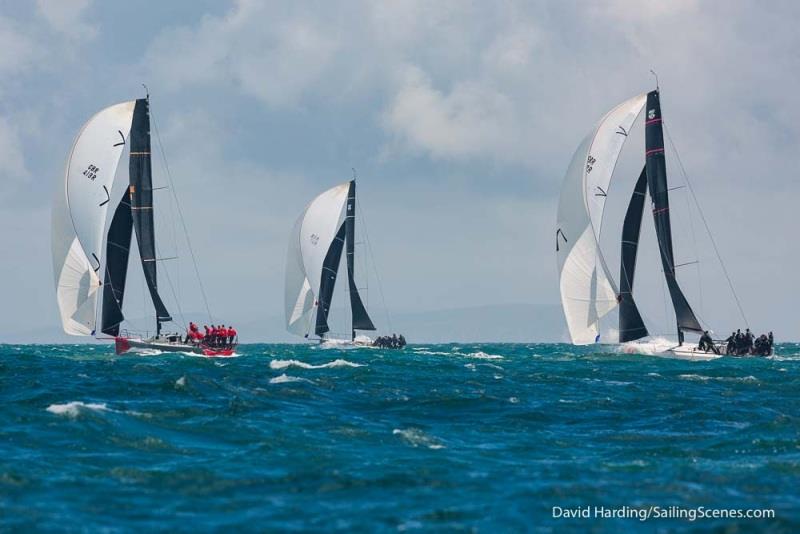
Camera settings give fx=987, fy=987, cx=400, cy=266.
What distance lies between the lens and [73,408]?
946 inches

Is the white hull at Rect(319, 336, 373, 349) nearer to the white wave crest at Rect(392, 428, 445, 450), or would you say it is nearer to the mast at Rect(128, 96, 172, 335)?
the mast at Rect(128, 96, 172, 335)

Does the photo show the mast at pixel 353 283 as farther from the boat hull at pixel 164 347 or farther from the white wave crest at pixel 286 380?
the white wave crest at pixel 286 380

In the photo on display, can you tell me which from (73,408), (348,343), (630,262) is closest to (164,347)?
(630,262)

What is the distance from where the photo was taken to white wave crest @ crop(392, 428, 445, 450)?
2105cm

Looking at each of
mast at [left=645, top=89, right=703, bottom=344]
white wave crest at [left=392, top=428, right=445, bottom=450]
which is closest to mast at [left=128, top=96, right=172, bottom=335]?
mast at [left=645, top=89, right=703, bottom=344]

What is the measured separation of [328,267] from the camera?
316 feet

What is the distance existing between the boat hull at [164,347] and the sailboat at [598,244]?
2164cm

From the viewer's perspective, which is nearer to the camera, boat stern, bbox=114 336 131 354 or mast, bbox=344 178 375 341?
boat stern, bbox=114 336 131 354

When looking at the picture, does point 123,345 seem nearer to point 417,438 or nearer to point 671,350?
point 671,350

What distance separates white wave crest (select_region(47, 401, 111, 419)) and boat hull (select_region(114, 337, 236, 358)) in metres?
32.4

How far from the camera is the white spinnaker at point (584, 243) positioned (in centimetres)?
6241

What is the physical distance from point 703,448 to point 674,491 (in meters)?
5.36

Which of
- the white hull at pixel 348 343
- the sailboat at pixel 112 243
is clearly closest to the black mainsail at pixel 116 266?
the sailboat at pixel 112 243

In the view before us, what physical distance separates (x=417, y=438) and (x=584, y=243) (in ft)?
138
